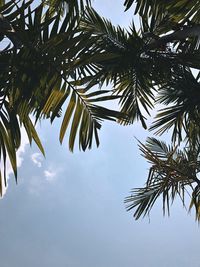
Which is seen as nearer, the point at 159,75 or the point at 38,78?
the point at 38,78

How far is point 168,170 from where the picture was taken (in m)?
4.35

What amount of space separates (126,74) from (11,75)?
196 centimetres

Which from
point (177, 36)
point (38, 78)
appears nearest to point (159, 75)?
point (177, 36)

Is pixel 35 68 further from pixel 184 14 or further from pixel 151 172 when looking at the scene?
pixel 151 172

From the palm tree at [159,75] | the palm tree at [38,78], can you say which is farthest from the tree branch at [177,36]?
the palm tree at [38,78]

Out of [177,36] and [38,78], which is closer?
[38,78]

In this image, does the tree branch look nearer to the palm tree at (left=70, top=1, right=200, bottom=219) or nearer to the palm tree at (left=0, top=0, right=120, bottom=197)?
the palm tree at (left=70, top=1, right=200, bottom=219)

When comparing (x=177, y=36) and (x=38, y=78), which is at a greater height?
(x=177, y=36)

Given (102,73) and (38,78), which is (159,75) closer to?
(102,73)

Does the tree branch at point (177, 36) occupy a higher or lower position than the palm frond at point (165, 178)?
higher

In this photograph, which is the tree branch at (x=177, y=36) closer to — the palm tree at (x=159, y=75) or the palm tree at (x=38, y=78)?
the palm tree at (x=159, y=75)

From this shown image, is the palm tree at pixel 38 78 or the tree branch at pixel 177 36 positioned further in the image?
the tree branch at pixel 177 36

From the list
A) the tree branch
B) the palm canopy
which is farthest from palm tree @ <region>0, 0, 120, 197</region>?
the tree branch

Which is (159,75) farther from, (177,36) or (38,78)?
(38,78)
